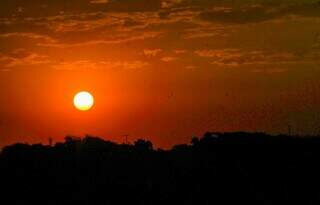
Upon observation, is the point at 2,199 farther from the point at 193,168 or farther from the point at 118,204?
the point at 193,168

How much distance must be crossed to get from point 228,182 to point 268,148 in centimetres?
682

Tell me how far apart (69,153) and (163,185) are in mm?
10300

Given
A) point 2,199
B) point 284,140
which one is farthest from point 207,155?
point 2,199

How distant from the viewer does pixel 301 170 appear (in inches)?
2653

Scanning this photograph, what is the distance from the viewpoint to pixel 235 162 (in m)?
68.5

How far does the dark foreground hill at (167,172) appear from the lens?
64.7 meters

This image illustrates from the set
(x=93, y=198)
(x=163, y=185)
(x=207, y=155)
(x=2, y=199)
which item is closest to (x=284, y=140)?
(x=207, y=155)

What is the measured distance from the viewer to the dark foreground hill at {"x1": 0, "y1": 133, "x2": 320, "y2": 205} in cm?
6469

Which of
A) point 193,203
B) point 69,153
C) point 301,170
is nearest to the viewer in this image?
point 193,203

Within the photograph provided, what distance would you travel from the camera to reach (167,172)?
68625 mm

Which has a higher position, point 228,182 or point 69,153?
point 69,153

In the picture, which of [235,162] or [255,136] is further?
[255,136]

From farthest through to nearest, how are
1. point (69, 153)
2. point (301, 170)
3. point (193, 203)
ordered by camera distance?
point (69, 153) < point (301, 170) < point (193, 203)

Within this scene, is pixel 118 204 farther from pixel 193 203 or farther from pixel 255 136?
pixel 255 136
